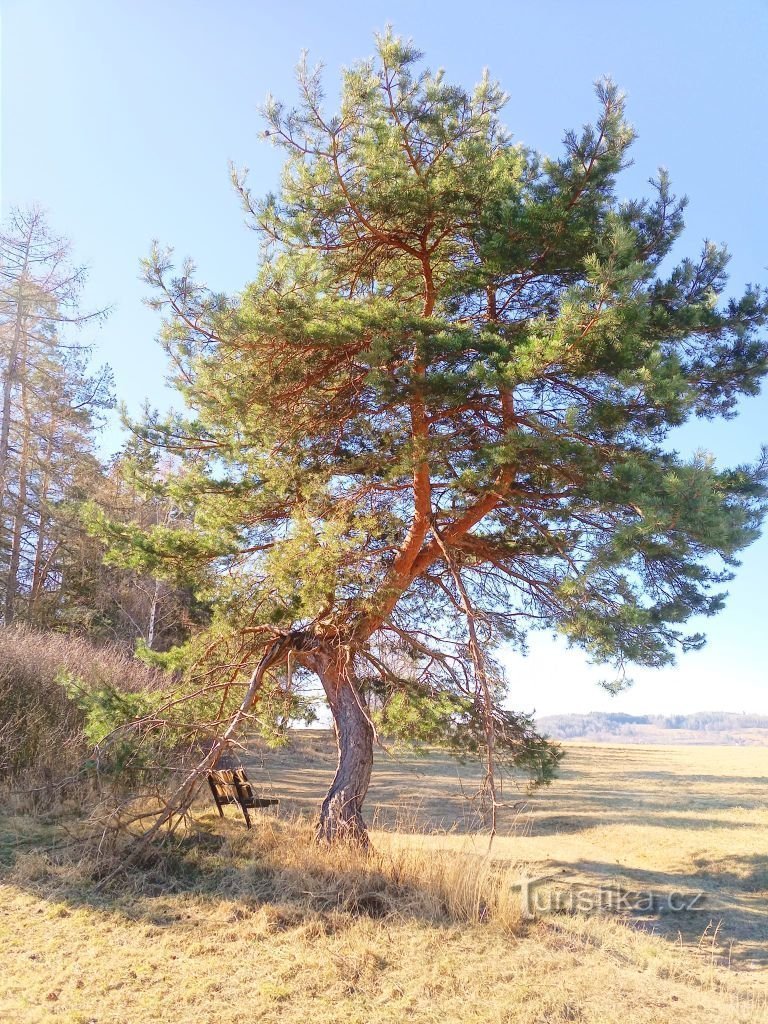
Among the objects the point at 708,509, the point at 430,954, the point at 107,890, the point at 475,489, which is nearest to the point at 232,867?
the point at 107,890

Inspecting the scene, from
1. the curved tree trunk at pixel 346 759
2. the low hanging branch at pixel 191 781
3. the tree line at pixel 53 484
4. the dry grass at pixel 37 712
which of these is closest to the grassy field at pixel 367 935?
the low hanging branch at pixel 191 781

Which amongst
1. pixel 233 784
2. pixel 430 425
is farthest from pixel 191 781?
pixel 430 425

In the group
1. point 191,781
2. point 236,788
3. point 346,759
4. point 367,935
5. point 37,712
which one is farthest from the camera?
point 37,712

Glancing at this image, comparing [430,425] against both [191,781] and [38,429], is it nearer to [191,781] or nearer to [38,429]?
[191,781]

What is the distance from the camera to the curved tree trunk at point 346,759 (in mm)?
8086

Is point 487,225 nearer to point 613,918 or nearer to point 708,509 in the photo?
point 708,509

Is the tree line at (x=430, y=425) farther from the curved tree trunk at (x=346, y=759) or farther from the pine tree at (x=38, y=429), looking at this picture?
the pine tree at (x=38, y=429)

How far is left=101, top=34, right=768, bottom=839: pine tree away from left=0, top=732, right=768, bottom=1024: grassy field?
1.35 metres

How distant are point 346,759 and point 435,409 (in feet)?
15.0

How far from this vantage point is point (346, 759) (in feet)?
28.6

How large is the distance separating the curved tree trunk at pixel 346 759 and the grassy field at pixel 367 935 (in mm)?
420

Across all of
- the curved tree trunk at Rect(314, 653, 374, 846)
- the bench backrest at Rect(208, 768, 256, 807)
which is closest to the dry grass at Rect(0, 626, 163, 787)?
the bench backrest at Rect(208, 768, 256, 807)

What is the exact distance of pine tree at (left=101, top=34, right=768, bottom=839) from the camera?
281 inches

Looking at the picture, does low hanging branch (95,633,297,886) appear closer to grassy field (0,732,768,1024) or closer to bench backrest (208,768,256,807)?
grassy field (0,732,768,1024)
